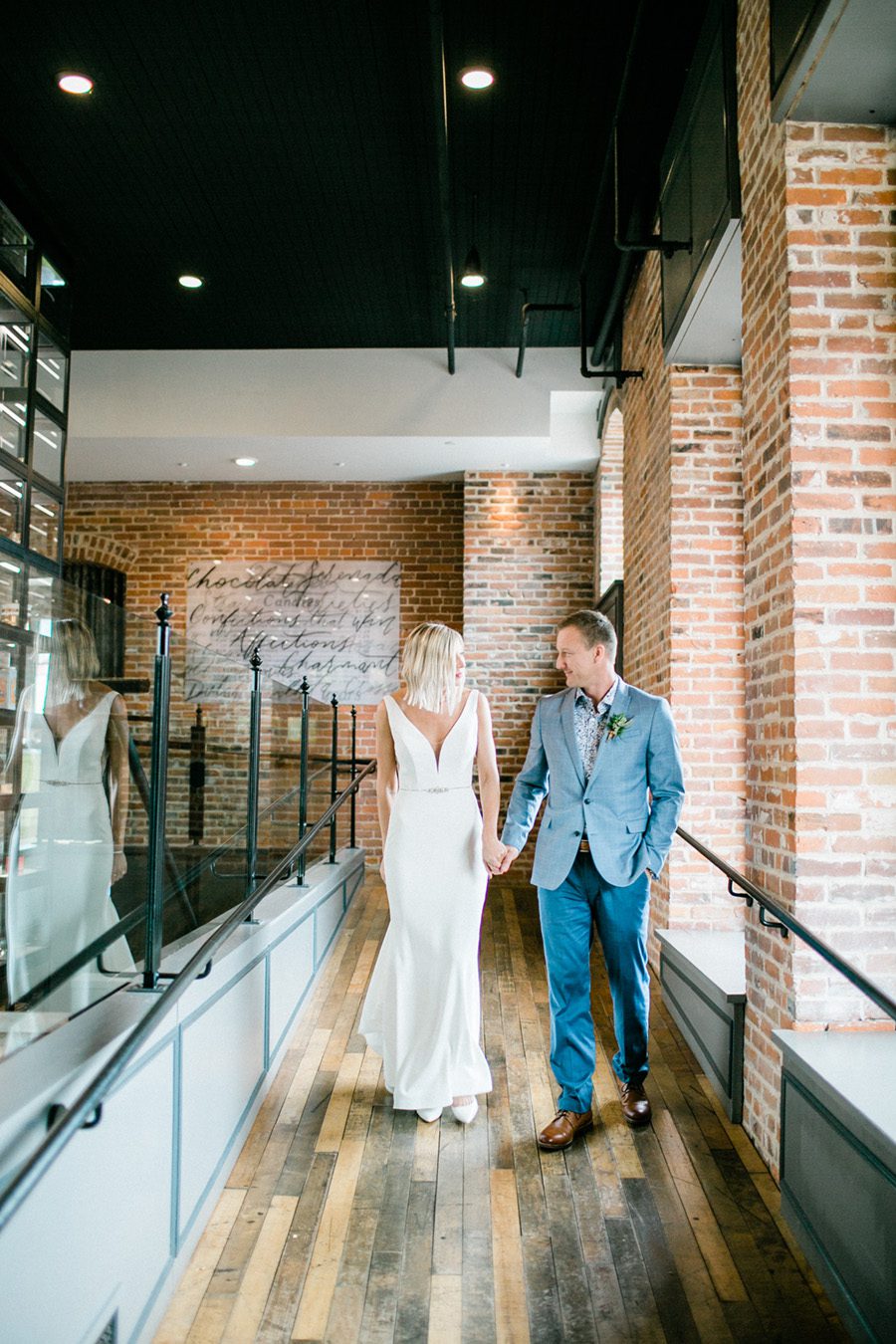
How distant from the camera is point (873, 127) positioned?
9.07 feet

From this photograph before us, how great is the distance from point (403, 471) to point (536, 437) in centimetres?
144

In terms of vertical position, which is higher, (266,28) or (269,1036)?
(266,28)

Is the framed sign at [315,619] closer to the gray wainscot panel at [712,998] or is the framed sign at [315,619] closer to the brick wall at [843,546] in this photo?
the gray wainscot panel at [712,998]

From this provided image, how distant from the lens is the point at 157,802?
2.48m

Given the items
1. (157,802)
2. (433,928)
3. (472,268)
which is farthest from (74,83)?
(433,928)

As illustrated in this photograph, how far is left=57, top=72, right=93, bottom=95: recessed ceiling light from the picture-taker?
13.6ft

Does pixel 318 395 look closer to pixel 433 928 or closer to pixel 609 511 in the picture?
pixel 609 511

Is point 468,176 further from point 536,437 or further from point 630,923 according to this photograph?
point 630,923

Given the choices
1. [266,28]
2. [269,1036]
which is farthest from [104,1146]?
[266,28]

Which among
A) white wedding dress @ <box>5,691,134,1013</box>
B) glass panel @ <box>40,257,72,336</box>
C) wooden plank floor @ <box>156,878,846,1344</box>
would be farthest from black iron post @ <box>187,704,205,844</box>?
glass panel @ <box>40,257,72,336</box>

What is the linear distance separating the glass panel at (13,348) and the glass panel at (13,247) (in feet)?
0.59

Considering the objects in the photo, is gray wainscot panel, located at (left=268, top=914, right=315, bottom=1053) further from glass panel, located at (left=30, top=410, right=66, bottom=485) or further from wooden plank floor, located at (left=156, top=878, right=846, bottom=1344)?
glass panel, located at (left=30, top=410, right=66, bottom=485)

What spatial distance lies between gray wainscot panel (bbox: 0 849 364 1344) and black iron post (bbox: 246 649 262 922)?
60 cm

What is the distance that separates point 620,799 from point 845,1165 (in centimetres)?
120
